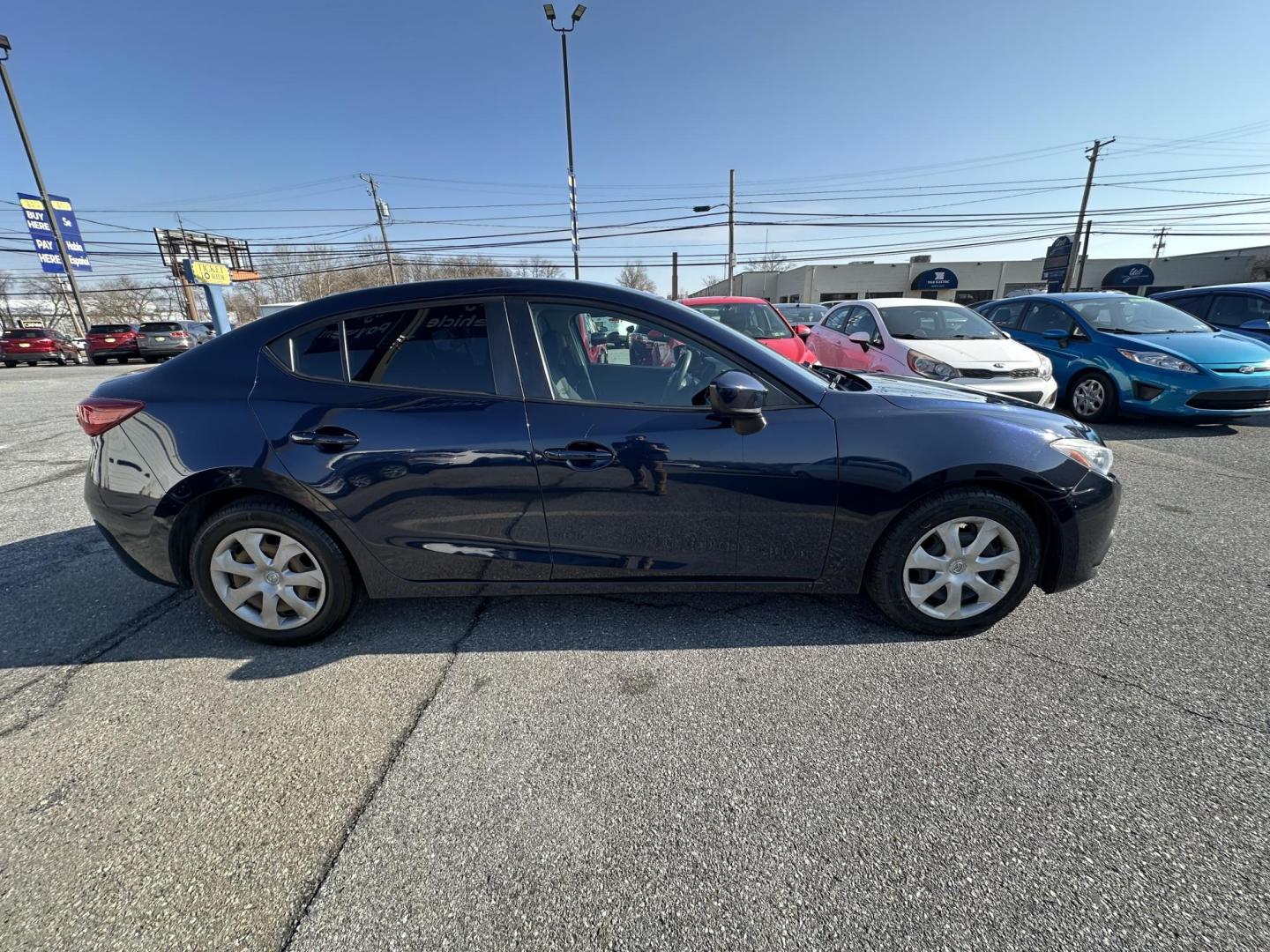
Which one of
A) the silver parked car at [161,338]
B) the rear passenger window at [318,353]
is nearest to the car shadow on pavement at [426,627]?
the rear passenger window at [318,353]

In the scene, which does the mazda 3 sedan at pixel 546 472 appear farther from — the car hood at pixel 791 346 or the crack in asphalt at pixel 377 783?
the car hood at pixel 791 346

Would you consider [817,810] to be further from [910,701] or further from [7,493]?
[7,493]

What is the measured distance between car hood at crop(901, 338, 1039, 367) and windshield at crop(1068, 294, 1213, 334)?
4.40ft

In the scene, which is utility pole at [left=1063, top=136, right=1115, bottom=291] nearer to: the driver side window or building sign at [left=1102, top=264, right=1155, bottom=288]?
building sign at [left=1102, top=264, right=1155, bottom=288]

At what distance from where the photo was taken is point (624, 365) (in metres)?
2.47

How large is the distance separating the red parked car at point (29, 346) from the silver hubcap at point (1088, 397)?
28.9 meters

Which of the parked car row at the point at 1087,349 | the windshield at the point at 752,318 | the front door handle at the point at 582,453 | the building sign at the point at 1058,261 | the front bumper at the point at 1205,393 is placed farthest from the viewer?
the building sign at the point at 1058,261

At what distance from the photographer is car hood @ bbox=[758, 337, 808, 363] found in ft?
25.5

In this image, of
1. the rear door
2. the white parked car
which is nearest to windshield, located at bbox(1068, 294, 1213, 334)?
the white parked car

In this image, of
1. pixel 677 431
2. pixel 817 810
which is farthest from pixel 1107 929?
pixel 677 431

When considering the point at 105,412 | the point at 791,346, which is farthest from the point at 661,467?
the point at 791,346

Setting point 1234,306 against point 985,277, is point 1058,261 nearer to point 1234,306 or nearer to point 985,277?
point 985,277

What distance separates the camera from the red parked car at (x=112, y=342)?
18.1 meters

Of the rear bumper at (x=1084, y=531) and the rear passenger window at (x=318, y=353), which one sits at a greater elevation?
the rear passenger window at (x=318, y=353)
